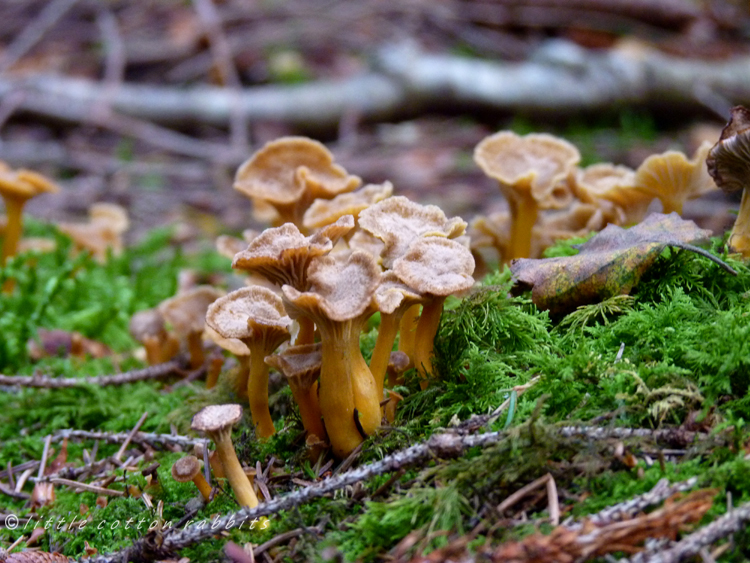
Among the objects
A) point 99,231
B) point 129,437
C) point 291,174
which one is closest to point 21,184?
point 99,231

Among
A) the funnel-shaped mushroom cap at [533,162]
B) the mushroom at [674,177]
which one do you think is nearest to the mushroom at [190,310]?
the funnel-shaped mushroom cap at [533,162]

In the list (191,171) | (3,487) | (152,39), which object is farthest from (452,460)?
(152,39)

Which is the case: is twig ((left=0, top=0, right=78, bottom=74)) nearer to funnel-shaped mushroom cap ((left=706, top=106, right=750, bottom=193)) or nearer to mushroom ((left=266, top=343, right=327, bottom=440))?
mushroom ((left=266, top=343, right=327, bottom=440))

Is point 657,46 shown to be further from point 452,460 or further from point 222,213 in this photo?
point 452,460

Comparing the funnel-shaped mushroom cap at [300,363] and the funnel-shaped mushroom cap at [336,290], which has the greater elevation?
the funnel-shaped mushroom cap at [336,290]

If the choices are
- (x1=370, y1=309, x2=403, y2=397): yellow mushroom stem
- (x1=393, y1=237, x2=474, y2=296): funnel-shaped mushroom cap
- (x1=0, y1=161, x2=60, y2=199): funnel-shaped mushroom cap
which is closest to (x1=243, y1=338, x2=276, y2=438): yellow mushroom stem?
(x1=370, y1=309, x2=403, y2=397): yellow mushroom stem

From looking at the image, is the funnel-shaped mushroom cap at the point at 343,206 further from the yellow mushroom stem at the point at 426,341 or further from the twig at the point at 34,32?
the twig at the point at 34,32
